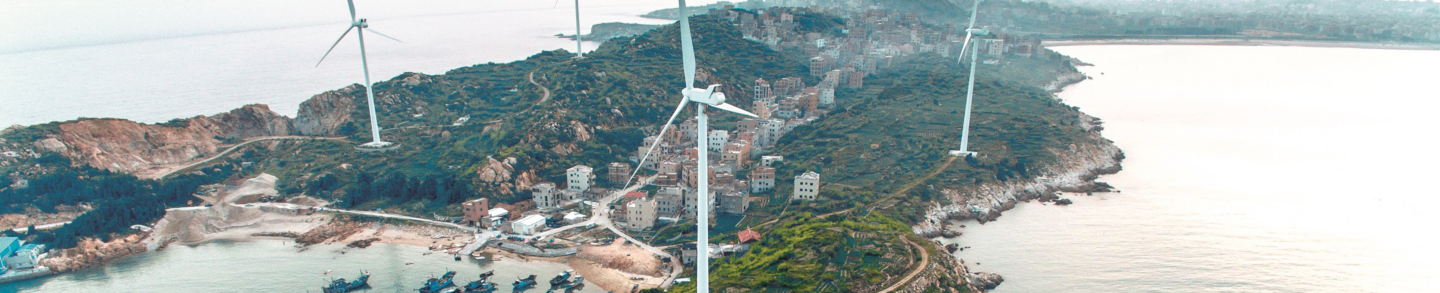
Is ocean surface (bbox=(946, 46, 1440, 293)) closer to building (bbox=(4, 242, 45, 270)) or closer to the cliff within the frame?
the cliff

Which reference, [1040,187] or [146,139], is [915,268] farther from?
[146,139]

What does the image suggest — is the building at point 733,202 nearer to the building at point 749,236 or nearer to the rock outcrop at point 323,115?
the building at point 749,236

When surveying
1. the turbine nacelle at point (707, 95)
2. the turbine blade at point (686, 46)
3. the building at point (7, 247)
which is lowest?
the building at point (7, 247)

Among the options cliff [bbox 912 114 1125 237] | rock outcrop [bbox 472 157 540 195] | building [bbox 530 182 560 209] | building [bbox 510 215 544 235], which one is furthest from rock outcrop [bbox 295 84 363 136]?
cliff [bbox 912 114 1125 237]

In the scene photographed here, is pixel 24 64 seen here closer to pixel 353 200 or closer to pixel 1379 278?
pixel 353 200

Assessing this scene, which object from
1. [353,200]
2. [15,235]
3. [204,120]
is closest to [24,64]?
[204,120]

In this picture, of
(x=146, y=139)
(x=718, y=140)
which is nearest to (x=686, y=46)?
(x=718, y=140)

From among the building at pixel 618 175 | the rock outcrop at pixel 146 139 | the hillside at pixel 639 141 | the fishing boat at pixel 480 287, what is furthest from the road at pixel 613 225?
the rock outcrop at pixel 146 139
